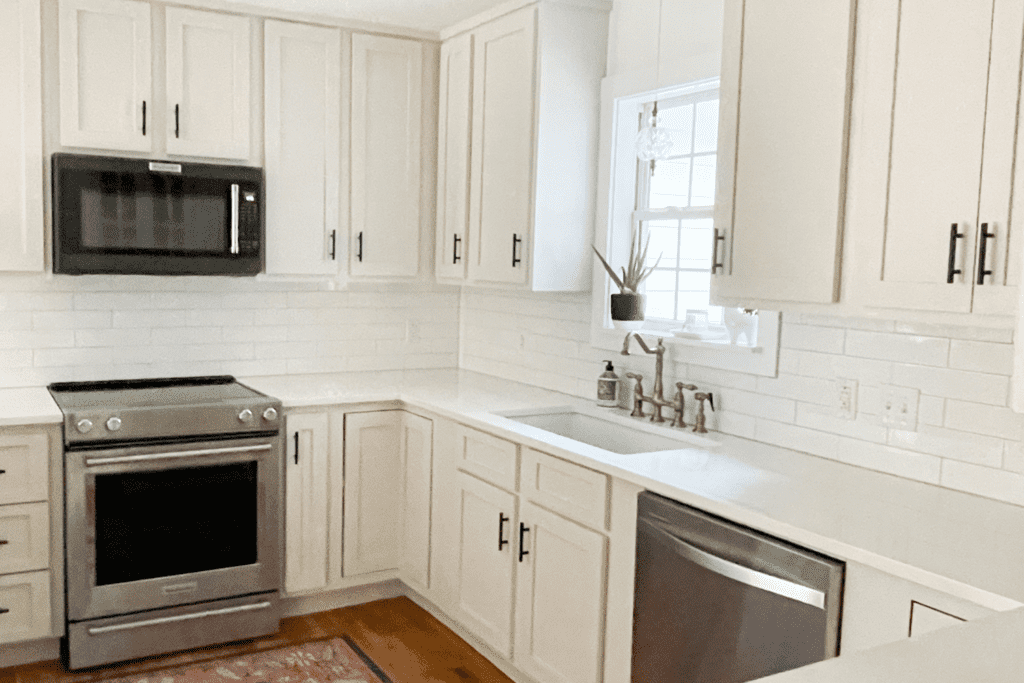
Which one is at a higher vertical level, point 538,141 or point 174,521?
point 538,141

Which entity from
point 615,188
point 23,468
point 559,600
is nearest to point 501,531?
point 559,600

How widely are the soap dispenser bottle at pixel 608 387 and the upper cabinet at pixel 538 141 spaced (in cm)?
39

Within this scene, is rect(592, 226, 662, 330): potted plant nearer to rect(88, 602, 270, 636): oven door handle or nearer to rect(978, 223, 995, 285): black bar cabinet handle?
rect(978, 223, 995, 285): black bar cabinet handle

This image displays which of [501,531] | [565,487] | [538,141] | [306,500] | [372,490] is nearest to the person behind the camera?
[565,487]

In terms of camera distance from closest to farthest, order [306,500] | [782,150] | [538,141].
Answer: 1. [782,150]
2. [538,141]
3. [306,500]

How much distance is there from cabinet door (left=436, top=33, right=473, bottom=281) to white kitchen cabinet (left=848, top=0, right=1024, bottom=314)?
2.11 metres

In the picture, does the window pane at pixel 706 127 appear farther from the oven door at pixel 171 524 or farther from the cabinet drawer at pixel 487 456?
the oven door at pixel 171 524

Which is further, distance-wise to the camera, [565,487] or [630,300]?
[630,300]

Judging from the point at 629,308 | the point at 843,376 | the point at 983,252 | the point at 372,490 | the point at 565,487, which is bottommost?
the point at 372,490

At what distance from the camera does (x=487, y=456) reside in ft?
10.7

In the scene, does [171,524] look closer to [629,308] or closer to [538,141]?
[629,308]

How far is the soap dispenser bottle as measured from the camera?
3506 millimetres

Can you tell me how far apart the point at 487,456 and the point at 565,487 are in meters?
0.50

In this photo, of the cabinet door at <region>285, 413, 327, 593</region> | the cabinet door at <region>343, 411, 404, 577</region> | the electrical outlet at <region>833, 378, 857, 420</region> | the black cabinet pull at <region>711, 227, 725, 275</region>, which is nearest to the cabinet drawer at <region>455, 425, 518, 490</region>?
the cabinet door at <region>343, 411, 404, 577</region>
